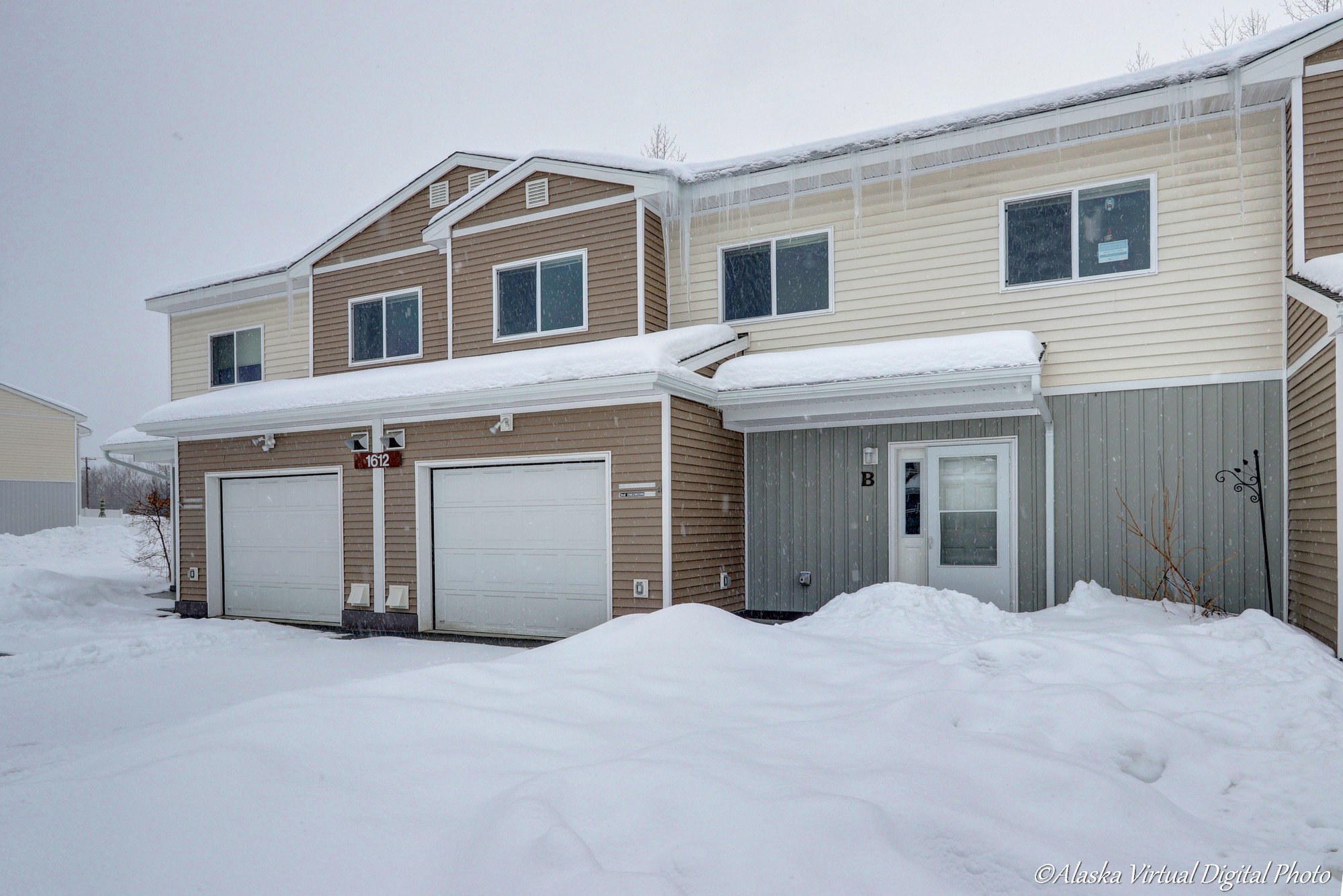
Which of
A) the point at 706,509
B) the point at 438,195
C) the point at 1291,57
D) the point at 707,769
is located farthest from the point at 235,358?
the point at 1291,57

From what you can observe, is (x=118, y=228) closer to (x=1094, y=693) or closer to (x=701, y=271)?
(x=701, y=271)

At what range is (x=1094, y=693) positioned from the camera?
4.50 meters

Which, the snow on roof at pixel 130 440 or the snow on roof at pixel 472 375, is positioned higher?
the snow on roof at pixel 472 375

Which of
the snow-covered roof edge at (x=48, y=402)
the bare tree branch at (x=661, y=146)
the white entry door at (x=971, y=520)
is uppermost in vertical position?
the bare tree branch at (x=661, y=146)

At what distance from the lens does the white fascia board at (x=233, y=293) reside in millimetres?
13375

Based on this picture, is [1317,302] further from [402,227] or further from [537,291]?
[402,227]

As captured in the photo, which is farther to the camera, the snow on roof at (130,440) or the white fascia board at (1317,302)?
the snow on roof at (130,440)

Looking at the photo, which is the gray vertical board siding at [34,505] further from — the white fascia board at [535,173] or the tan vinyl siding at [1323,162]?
the tan vinyl siding at [1323,162]

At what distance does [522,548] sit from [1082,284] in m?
6.79

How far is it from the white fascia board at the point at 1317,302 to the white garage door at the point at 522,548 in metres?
6.40

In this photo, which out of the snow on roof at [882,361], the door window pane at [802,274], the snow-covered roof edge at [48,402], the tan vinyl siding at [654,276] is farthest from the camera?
the snow-covered roof edge at [48,402]

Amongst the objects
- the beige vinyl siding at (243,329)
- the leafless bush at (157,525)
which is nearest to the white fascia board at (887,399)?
the beige vinyl siding at (243,329)

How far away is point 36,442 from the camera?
24.5 meters

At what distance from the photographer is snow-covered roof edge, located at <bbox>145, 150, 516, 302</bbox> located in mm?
11750
